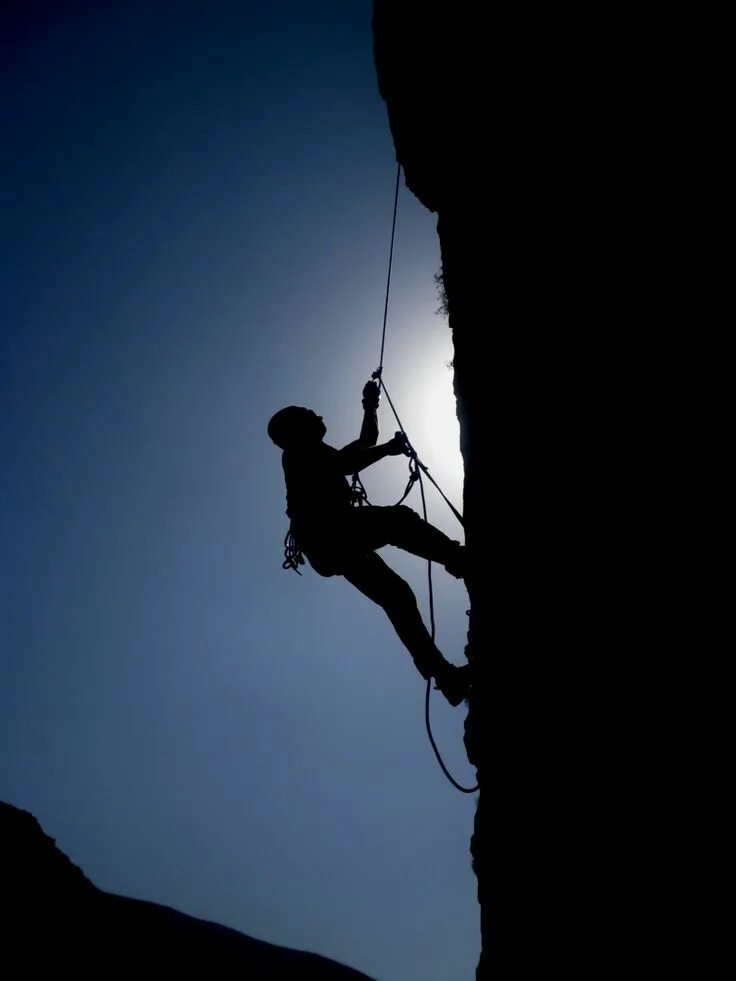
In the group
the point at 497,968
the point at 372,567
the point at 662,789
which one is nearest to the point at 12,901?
the point at 372,567

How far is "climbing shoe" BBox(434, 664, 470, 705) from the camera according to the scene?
3.82 m

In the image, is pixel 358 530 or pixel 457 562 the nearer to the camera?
pixel 457 562

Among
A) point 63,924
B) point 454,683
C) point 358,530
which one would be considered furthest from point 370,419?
point 63,924

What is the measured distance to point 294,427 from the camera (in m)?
4.70

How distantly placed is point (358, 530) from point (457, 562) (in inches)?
30.7

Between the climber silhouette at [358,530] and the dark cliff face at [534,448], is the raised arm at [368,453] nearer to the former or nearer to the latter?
the climber silhouette at [358,530]

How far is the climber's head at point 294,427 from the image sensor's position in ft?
15.3

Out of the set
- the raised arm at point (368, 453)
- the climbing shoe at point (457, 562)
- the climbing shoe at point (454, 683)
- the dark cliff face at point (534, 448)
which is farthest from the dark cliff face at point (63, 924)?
the dark cliff face at point (534, 448)

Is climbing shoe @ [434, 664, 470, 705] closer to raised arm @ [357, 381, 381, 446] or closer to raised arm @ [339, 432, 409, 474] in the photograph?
raised arm @ [339, 432, 409, 474]

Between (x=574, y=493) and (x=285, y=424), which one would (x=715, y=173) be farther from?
(x=285, y=424)

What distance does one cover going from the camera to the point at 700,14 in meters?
1.63

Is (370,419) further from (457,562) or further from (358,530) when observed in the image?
(457,562)

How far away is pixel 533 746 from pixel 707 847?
0.70 m

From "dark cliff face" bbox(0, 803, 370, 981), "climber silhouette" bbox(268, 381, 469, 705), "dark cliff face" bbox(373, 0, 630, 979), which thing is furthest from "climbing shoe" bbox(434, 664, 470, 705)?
"dark cliff face" bbox(0, 803, 370, 981)
